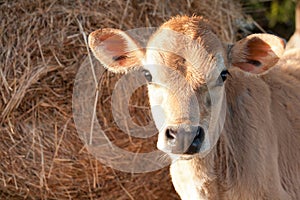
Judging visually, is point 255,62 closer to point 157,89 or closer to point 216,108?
point 216,108

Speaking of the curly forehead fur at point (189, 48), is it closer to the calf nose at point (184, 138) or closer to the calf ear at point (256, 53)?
the calf ear at point (256, 53)

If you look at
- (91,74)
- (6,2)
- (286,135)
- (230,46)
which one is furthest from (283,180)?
(6,2)

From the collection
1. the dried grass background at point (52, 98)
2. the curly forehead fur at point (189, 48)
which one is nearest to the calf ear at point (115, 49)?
the curly forehead fur at point (189, 48)

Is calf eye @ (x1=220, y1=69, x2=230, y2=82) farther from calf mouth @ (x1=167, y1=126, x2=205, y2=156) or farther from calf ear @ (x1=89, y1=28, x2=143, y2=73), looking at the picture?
calf ear @ (x1=89, y1=28, x2=143, y2=73)

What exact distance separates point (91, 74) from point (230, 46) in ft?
5.26

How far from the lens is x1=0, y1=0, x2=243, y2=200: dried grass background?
5.43m

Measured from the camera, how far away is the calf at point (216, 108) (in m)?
3.75

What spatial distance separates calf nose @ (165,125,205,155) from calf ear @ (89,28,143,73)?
0.77 metres

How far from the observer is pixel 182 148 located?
3.57 metres

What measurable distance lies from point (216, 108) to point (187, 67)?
0.91 ft

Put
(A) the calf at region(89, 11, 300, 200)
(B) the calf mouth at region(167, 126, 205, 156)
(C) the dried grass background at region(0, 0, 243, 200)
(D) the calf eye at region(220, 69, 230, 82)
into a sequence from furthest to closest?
(C) the dried grass background at region(0, 0, 243, 200) < (D) the calf eye at region(220, 69, 230, 82) < (A) the calf at region(89, 11, 300, 200) < (B) the calf mouth at region(167, 126, 205, 156)

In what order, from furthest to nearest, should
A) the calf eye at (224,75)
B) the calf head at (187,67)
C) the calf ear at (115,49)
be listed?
the calf ear at (115,49)
the calf eye at (224,75)
the calf head at (187,67)

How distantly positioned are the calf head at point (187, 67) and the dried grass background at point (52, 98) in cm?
128

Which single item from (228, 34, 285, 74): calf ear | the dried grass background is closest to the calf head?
(228, 34, 285, 74): calf ear
